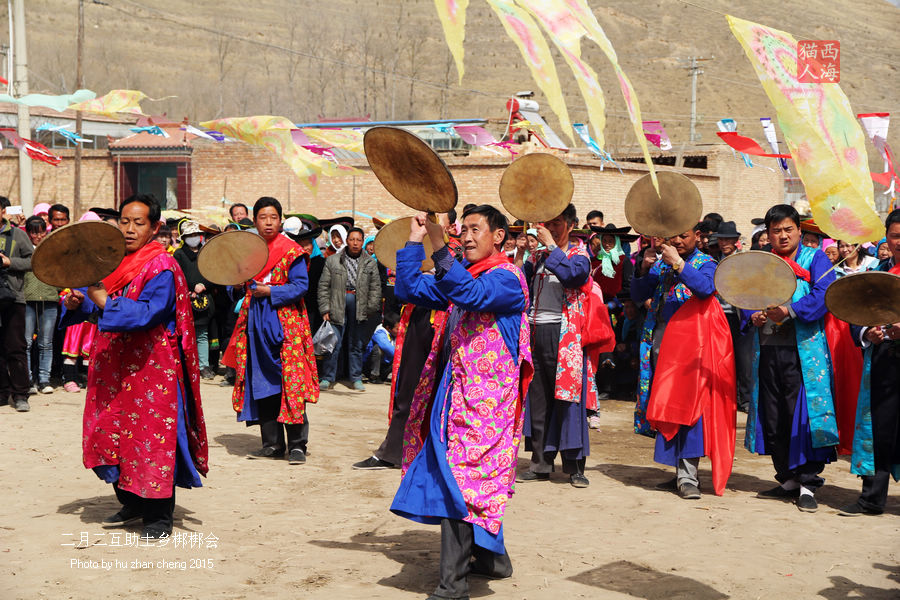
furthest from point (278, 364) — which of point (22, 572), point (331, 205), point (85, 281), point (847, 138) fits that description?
point (331, 205)

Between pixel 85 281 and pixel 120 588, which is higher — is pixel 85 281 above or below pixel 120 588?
above

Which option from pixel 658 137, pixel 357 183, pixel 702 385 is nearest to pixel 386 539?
pixel 702 385

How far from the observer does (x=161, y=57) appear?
9400 cm

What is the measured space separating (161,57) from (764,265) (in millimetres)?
95820

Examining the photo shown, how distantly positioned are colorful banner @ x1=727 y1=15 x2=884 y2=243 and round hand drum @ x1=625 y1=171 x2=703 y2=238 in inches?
102

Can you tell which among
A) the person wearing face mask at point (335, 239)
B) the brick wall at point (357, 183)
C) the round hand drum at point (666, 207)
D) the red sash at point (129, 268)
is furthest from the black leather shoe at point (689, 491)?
the brick wall at point (357, 183)

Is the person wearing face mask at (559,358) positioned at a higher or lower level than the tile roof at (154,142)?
lower

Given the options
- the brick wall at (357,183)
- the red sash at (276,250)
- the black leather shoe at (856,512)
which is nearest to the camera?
the black leather shoe at (856,512)

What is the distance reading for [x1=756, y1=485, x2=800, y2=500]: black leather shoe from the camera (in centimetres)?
650

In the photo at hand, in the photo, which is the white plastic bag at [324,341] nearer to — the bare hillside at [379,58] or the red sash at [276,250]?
the red sash at [276,250]

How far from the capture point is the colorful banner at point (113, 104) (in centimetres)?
1404

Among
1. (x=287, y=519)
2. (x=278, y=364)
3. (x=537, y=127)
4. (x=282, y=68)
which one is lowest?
(x=287, y=519)

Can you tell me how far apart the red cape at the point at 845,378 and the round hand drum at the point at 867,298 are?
1.74 meters

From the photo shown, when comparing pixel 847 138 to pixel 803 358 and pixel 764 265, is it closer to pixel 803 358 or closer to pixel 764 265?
pixel 764 265
